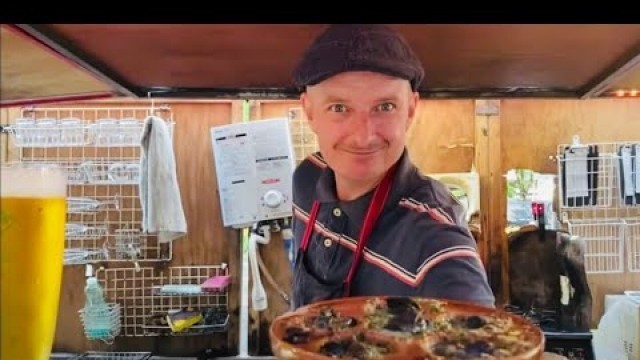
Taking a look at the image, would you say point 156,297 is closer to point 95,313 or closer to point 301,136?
point 95,313

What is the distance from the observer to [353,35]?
2.72 ft

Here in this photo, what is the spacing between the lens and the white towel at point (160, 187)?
1137 millimetres

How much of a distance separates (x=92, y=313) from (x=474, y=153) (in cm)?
72

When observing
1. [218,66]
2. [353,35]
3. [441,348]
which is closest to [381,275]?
[441,348]

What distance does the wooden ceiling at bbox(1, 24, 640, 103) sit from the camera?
0.90 metres

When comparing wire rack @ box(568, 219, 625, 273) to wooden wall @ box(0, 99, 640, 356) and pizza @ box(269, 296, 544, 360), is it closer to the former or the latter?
wooden wall @ box(0, 99, 640, 356)

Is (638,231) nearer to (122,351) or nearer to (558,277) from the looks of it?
(558,277)

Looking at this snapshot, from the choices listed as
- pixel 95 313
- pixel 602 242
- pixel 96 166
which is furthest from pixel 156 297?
pixel 602 242

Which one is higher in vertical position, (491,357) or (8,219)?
(8,219)

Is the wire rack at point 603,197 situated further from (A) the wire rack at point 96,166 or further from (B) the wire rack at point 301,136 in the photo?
(A) the wire rack at point 96,166

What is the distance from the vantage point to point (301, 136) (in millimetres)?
937

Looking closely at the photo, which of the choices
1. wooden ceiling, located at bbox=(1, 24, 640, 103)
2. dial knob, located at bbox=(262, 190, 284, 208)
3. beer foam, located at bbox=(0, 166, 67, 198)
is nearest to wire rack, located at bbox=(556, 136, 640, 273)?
wooden ceiling, located at bbox=(1, 24, 640, 103)

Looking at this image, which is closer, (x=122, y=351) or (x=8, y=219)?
(x=8, y=219)

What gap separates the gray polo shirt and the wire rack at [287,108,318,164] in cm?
3
